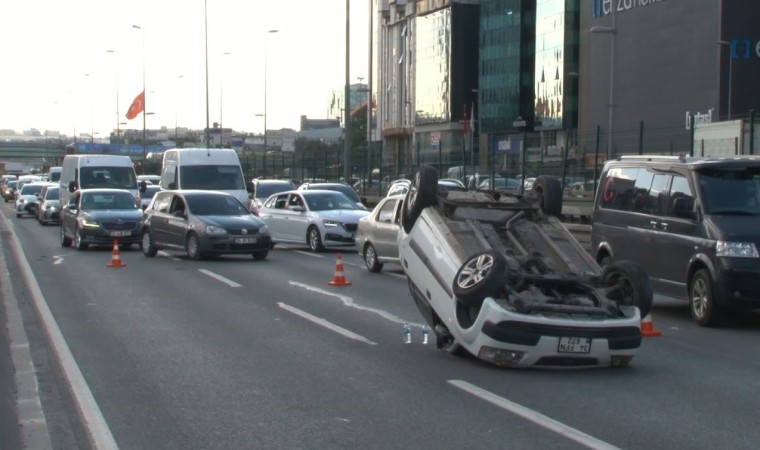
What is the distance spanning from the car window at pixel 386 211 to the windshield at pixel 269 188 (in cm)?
1539

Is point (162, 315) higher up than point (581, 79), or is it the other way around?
point (581, 79)

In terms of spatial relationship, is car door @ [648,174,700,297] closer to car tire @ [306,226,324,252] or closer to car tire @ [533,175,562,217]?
car tire @ [533,175,562,217]

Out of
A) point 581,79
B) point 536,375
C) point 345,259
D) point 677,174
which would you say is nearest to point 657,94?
point 581,79

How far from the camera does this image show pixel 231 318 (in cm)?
1447

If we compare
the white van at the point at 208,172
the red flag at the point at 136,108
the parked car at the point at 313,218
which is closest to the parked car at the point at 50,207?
the white van at the point at 208,172

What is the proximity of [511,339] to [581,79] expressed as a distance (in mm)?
77952

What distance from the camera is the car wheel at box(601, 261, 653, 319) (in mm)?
10469

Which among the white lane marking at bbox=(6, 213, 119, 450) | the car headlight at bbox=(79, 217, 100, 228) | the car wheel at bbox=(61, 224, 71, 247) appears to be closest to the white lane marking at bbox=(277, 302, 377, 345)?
the white lane marking at bbox=(6, 213, 119, 450)

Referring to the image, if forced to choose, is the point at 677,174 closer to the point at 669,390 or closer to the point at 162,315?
the point at 669,390

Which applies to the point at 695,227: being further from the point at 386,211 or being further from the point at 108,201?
the point at 108,201

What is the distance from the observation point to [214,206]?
2567 cm

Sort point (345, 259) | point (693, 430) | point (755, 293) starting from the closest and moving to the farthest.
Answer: point (693, 430) < point (755, 293) < point (345, 259)

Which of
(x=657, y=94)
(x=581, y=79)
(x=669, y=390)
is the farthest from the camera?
(x=581, y=79)

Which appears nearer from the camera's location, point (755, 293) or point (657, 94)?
point (755, 293)
